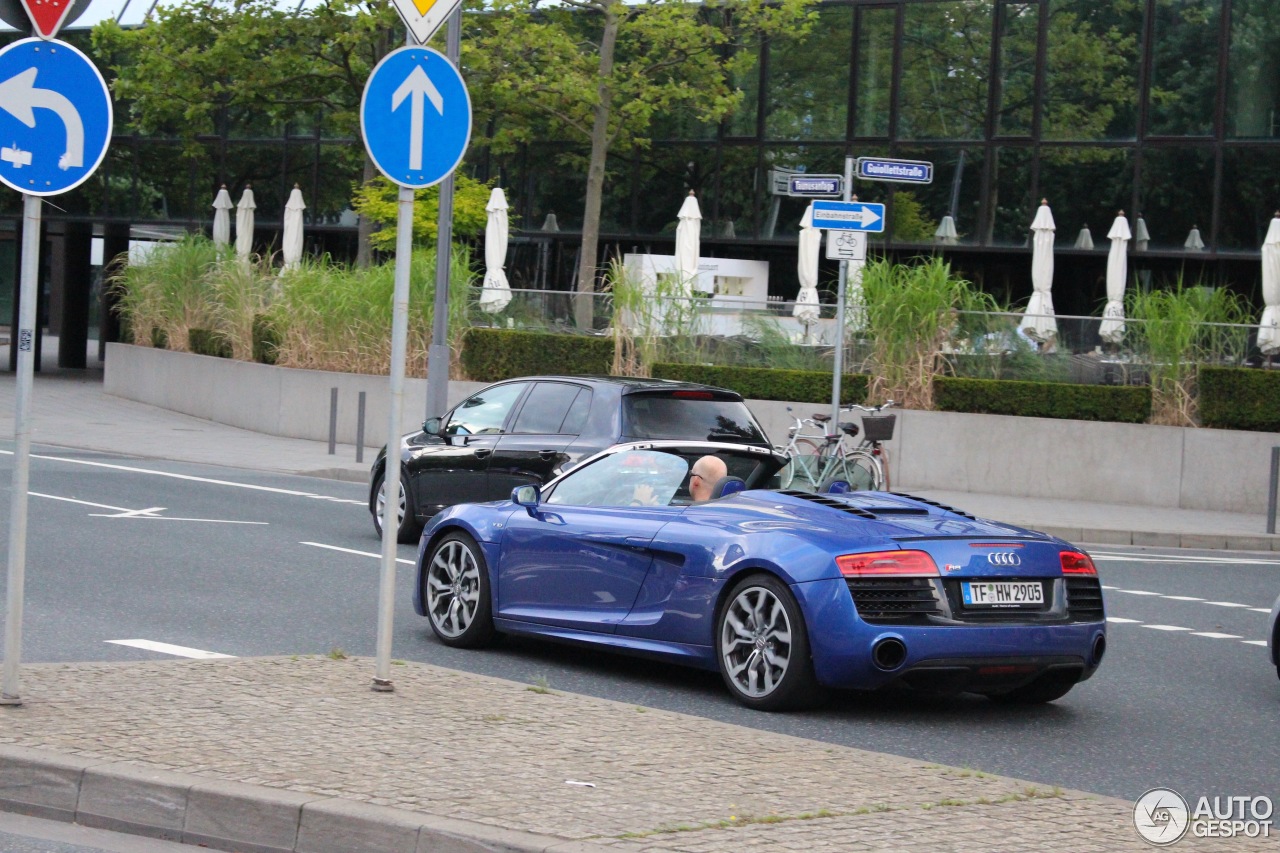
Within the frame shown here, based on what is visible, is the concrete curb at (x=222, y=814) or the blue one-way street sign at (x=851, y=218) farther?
the blue one-way street sign at (x=851, y=218)

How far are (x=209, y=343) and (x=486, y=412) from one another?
17.5 metres

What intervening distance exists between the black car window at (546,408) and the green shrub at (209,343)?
17.4 metres

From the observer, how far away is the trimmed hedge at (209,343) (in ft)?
98.5

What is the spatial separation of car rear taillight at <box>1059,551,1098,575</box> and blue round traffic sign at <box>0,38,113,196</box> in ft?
15.4

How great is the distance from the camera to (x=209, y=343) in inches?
1194

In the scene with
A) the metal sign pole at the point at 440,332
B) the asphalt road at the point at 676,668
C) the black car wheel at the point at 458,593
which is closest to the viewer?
the asphalt road at the point at 676,668

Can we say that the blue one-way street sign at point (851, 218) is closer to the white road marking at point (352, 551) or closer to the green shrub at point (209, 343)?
the white road marking at point (352, 551)

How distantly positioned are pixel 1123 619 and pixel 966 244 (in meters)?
20.5

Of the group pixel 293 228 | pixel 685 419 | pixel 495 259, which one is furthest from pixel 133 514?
pixel 293 228

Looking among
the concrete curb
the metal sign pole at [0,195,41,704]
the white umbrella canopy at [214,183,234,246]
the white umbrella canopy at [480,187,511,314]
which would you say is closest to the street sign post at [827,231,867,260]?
the white umbrella canopy at [480,187,511,314]

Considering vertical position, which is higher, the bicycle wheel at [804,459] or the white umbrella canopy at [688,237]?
the white umbrella canopy at [688,237]

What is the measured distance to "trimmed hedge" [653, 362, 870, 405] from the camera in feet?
73.9

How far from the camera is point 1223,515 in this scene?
20250 millimetres

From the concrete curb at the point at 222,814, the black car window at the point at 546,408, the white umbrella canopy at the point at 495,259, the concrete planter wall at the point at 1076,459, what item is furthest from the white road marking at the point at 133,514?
the white umbrella canopy at the point at 495,259
